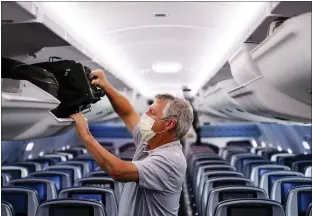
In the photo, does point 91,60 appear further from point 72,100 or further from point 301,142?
point 301,142

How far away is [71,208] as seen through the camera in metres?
3.56

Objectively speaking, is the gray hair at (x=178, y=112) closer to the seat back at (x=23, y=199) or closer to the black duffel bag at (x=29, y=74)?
the black duffel bag at (x=29, y=74)

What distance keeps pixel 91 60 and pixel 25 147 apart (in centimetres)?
762

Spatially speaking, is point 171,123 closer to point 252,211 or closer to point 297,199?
point 252,211

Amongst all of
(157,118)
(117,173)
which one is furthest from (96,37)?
(117,173)

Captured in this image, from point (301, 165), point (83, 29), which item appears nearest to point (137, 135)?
point (83, 29)

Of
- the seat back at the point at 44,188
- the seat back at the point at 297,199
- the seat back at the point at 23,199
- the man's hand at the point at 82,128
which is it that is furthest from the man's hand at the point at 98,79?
the seat back at the point at 297,199

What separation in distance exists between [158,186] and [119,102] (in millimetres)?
832

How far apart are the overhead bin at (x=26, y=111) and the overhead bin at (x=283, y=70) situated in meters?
1.38

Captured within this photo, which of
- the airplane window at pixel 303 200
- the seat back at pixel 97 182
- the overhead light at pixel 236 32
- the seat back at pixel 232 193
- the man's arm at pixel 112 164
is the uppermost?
the overhead light at pixel 236 32

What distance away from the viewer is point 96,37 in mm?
5875

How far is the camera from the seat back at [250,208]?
3.55 meters

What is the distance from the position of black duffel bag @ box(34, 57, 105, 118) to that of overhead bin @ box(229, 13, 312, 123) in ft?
3.70

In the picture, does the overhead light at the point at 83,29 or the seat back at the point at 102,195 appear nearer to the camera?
the seat back at the point at 102,195
